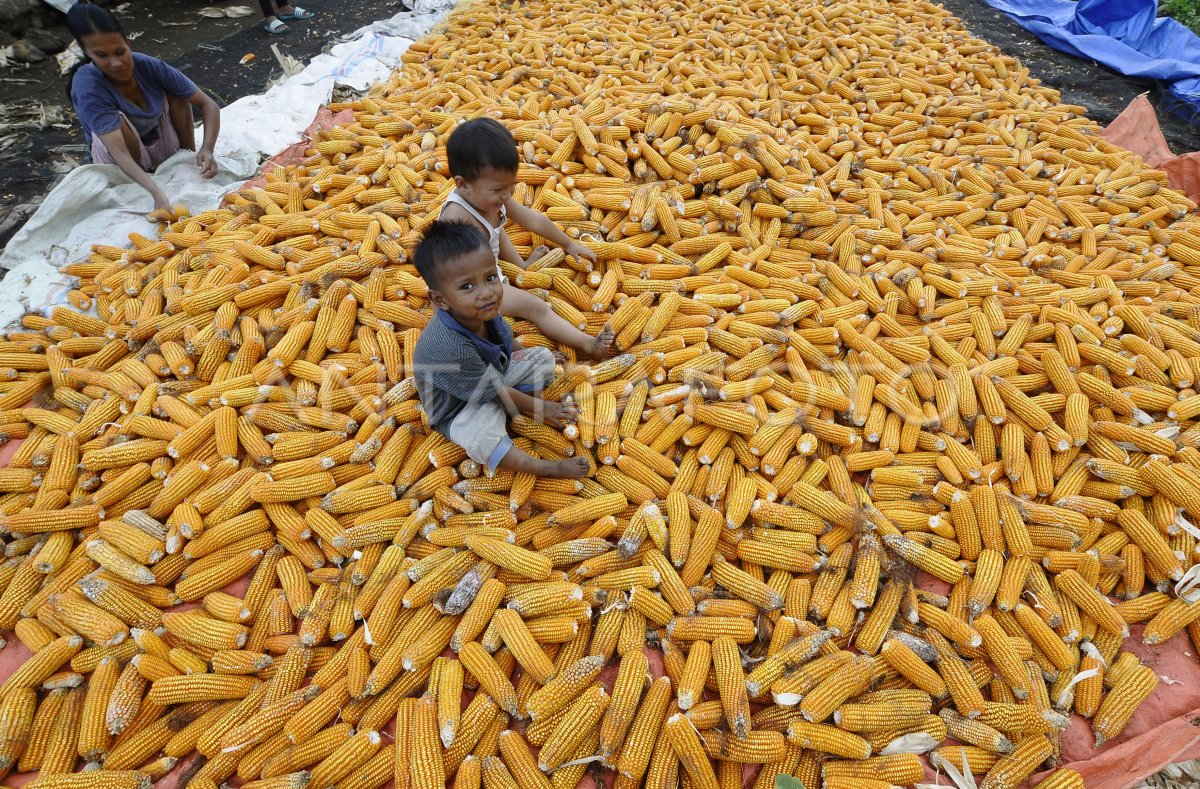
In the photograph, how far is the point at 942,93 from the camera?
701 centimetres

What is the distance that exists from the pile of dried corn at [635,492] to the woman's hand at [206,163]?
1.07m

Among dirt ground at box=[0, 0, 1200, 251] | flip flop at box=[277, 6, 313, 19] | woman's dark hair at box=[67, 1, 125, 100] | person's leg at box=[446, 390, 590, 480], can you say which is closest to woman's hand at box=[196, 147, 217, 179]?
woman's dark hair at box=[67, 1, 125, 100]

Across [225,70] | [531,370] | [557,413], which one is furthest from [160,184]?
[557,413]

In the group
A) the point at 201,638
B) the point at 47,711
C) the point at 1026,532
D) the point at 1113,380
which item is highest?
the point at 1113,380

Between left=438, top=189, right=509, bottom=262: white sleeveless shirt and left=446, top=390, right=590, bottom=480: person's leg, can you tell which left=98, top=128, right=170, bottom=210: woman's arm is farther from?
left=446, top=390, right=590, bottom=480: person's leg

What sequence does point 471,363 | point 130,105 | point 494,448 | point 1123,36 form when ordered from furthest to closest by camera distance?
point 1123,36 < point 130,105 < point 494,448 < point 471,363

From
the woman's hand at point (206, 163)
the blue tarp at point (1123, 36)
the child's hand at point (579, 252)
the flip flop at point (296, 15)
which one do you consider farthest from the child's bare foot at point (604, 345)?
the flip flop at point (296, 15)

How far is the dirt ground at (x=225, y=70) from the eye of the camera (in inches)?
266

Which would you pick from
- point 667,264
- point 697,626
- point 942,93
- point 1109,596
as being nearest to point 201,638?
point 697,626

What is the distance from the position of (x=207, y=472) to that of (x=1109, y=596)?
491cm

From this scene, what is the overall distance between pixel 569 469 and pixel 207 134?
5.84 m

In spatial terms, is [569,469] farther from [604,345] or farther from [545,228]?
[545,228]

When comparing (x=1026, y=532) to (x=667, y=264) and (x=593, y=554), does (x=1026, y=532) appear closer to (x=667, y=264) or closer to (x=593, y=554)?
(x=593, y=554)

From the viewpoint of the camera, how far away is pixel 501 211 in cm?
398
